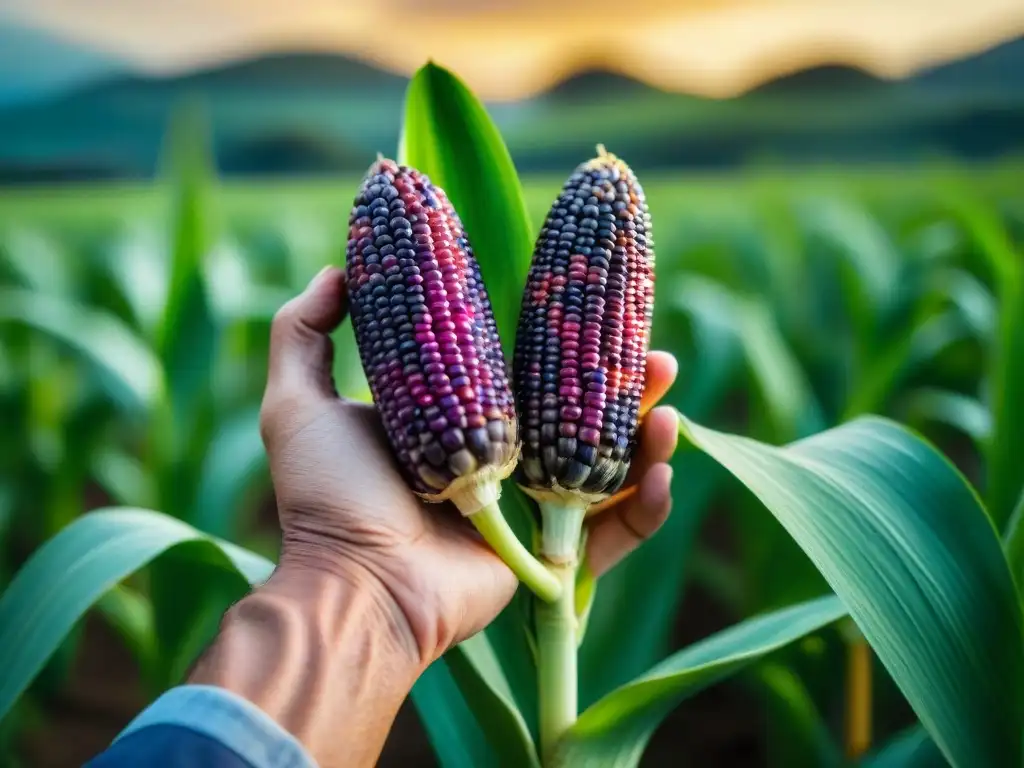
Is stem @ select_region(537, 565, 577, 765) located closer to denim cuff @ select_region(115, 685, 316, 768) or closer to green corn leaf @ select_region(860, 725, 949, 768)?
denim cuff @ select_region(115, 685, 316, 768)

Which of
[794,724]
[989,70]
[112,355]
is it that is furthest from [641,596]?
[989,70]

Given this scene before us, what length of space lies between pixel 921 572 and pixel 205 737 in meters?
0.63

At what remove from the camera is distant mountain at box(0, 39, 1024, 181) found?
4.46 metres

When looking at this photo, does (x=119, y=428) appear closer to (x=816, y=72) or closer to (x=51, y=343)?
(x=51, y=343)

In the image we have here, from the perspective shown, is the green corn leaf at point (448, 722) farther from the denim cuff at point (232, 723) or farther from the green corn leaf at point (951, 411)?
the green corn leaf at point (951, 411)

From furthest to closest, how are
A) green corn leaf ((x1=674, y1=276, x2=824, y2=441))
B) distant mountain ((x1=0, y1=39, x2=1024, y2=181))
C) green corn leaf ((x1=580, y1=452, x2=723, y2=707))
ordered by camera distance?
1. distant mountain ((x1=0, y1=39, x2=1024, y2=181))
2. green corn leaf ((x1=674, y1=276, x2=824, y2=441))
3. green corn leaf ((x1=580, y1=452, x2=723, y2=707))

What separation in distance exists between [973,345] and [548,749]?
228 cm

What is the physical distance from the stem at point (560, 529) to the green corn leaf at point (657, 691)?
13 cm

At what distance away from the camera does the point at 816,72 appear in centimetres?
483

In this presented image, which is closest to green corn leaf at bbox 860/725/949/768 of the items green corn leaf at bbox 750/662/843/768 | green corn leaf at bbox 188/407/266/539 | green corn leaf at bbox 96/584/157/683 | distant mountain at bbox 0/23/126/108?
green corn leaf at bbox 750/662/843/768

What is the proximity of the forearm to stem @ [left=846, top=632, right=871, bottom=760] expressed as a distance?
1.11m

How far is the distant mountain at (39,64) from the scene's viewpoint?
413cm

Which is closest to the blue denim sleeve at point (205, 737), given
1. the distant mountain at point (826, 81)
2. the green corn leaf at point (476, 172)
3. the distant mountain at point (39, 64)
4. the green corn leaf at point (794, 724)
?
the green corn leaf at point (476, 172)

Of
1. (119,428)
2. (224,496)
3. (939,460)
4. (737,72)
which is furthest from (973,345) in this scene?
(119,428)
